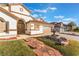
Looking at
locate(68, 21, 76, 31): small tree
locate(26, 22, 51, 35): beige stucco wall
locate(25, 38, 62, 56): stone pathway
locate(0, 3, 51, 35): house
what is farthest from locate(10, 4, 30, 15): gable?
locate(68, 21, 76, 31): small tree

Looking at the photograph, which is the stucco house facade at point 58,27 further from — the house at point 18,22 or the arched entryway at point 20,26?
the arched entryway at point 20,26

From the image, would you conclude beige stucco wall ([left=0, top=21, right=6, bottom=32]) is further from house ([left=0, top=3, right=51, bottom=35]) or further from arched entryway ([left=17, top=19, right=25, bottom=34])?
arched entryway ([left=17, top=19, right=25, bottom=34])

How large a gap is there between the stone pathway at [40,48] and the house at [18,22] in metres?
0.08

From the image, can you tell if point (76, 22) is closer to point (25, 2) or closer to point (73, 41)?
point (73, 41)

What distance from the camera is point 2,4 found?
5.28 ft

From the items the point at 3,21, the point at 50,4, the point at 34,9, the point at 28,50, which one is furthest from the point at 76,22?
the point at 3,21

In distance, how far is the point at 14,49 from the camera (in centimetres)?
160

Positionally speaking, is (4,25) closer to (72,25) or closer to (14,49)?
(14,49)

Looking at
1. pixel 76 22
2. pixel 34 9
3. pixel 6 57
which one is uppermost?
pixel 34 9

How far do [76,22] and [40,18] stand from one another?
1.04 feet

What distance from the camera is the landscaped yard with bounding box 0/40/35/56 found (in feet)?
5.23

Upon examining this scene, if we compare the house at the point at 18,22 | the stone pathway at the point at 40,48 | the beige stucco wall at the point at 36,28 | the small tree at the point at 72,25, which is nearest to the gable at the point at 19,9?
the house at the point at 18,22

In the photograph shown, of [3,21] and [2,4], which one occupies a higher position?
[2,4]

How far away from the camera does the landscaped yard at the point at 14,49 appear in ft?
5.23
